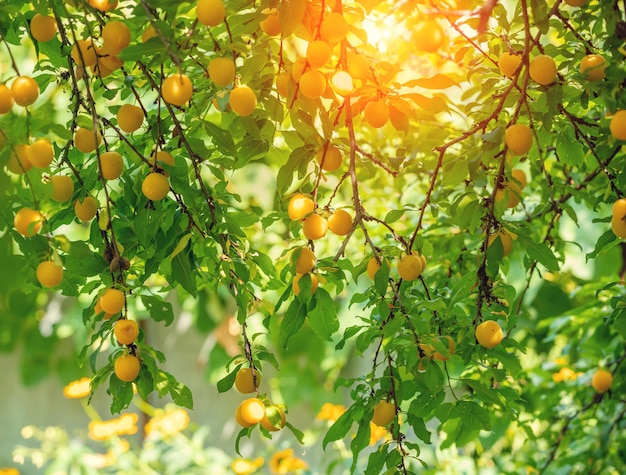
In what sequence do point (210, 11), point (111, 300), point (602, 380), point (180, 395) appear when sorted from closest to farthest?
point (210, 11)
point (111, 300)
point (180, 395)
point (602, 380)

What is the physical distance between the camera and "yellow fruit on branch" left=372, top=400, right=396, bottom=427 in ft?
2.58

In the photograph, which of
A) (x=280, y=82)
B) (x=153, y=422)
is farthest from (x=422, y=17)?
(x=153, y=422)

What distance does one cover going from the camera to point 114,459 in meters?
1.96

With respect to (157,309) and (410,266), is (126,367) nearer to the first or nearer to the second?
(157,309)

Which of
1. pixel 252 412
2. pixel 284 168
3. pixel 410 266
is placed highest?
pixel 284 168

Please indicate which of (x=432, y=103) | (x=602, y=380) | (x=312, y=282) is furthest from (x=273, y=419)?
(x=602, y=380)

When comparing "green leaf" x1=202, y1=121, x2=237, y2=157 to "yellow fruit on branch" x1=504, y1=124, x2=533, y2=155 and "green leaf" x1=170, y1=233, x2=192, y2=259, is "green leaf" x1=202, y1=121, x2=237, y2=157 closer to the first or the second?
"green leaf" x1=170, y1=233, x2=192, y2=259

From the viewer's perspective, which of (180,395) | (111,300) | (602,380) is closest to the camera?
(111,300)

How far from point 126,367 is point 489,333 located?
0.36m

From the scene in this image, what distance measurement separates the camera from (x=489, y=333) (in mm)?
760

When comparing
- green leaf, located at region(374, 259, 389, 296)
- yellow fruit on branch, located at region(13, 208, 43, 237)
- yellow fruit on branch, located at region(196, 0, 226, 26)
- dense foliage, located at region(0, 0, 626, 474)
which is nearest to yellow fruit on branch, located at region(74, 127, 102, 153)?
dense foliage, located at region(0, 0, 626, 474)

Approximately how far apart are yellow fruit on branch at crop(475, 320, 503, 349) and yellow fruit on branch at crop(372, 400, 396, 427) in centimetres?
11

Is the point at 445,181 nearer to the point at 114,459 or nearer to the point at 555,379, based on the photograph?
the point at 555,379

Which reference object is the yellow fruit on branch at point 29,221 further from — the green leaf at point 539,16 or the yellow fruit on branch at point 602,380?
the yellow fruit on branch at point 602,380
